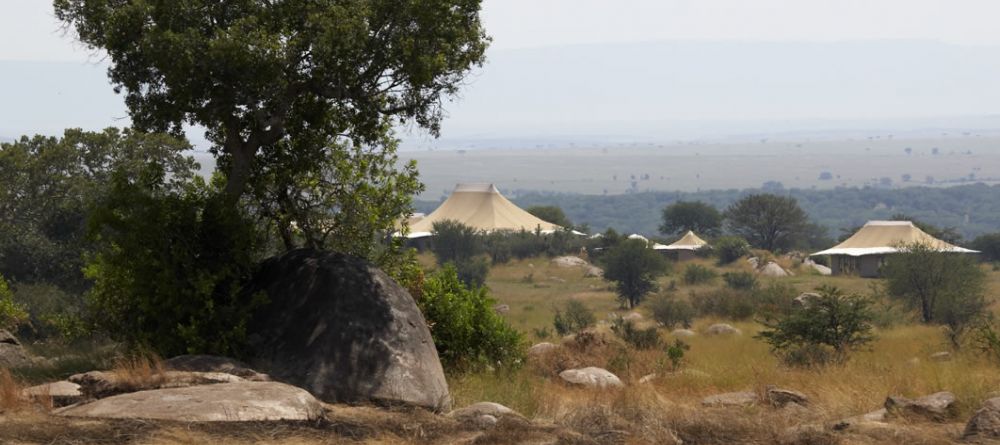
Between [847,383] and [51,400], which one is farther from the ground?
[51,400]

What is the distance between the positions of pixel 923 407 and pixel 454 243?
6002 cm

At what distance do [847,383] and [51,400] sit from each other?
28.5 feet

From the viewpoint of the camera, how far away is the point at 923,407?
36.0 ft

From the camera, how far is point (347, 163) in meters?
15.5

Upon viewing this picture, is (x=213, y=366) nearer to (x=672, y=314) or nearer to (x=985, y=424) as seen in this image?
(x=985, y=424)

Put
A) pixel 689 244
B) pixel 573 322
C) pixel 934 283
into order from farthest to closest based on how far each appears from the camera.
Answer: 1. pixel 689 244
2. pixel 934 283
3. pixel 573 322

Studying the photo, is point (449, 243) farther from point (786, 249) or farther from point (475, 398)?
point (475, 398)

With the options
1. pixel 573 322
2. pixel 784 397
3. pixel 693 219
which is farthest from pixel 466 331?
pixel 693 219

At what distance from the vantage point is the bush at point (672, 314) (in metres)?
38.8

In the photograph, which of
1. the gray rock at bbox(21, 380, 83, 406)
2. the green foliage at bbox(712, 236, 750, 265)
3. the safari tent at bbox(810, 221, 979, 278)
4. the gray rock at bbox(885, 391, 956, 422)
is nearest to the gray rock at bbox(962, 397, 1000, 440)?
the gray rock at bbox(885, 391, 956, 422)

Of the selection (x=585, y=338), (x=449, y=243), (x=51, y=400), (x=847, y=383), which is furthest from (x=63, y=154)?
(x=449, y=243)

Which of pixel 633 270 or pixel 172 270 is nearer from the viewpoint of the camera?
pixel 172 270

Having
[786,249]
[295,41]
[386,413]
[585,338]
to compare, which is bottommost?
[786,249]

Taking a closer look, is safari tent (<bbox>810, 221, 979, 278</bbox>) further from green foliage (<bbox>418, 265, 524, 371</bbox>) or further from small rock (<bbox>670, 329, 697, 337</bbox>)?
green foliage (<bbox>418, 265, 524, 371</bbox>)
